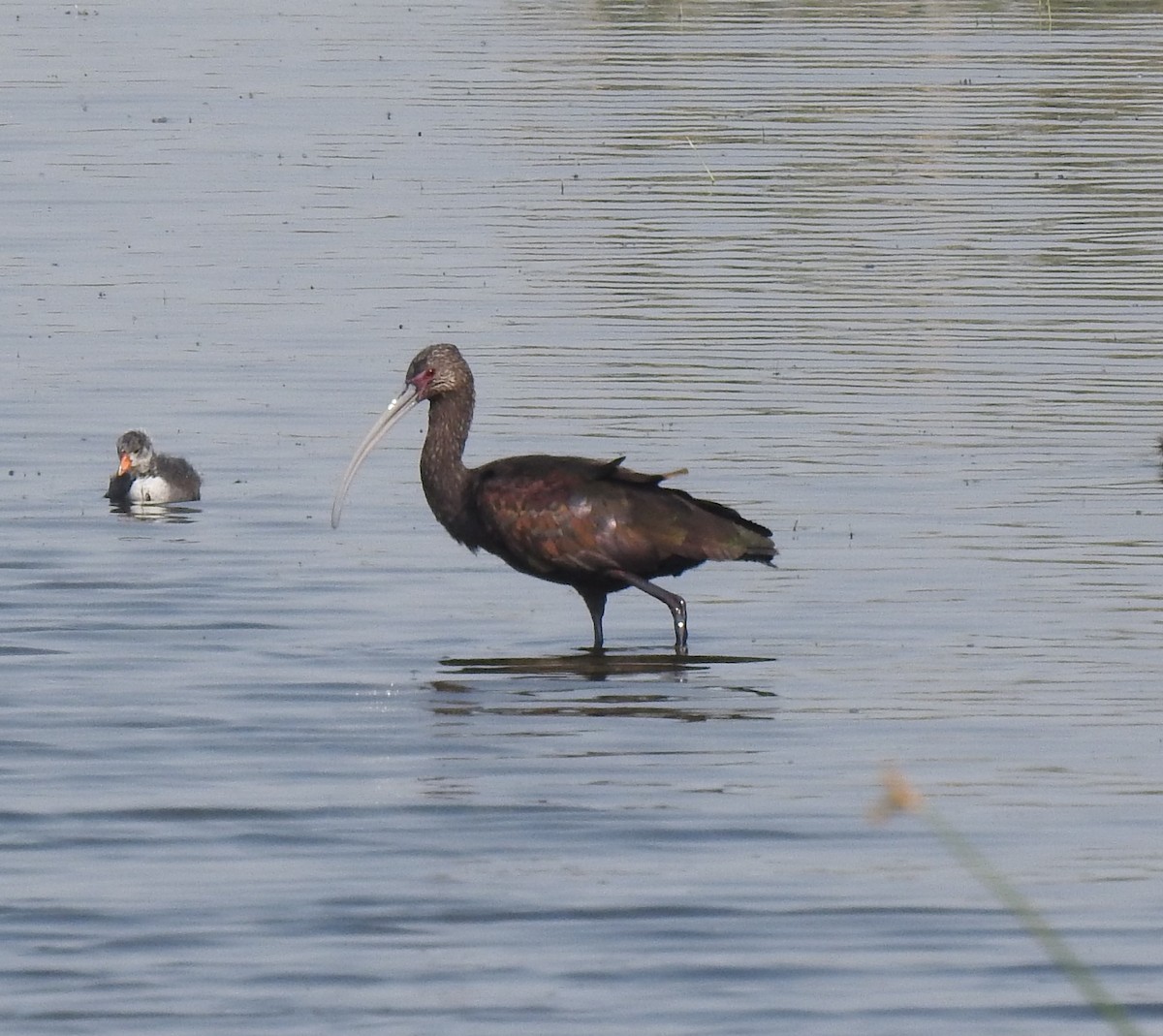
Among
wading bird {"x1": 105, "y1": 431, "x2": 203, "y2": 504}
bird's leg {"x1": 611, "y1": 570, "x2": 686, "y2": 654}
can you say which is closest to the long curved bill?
bird's leg {"x1": 611, "y1": 570, "x2": 686, "y2": 654}

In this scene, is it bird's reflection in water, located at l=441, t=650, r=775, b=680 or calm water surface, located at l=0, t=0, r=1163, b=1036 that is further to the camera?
bird's reflection in water, located at l=441, t=650, r=775, b=680

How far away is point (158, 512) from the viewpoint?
42.3 ft

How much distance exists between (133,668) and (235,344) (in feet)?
21.8

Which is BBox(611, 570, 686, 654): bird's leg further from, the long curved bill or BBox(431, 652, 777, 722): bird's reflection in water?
the long curved bill

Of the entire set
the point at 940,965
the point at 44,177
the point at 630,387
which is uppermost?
the point at 44,177

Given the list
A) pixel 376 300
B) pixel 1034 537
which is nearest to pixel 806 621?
pixel 1034 537

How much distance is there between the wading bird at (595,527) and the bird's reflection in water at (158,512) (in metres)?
2.13

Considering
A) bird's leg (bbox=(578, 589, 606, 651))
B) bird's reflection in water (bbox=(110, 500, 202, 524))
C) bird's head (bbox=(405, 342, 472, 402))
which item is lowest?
bird's leg (bbox=(578, 589, 606, 651))

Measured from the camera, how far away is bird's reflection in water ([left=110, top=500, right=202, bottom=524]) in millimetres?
12875

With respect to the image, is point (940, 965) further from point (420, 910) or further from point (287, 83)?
point (287, 83)

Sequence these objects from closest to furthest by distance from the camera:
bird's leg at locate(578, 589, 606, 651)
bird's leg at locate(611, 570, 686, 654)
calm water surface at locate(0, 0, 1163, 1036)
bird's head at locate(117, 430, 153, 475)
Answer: calm water surface at locate(0, 0, 1163, 1036), bird's leg at locate(611, 570, 686, 654), bird's leg at locate(578, 589, 606, 651), bird's head at locate(117, 430, 153, 475)

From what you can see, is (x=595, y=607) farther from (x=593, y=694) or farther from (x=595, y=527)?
(x=593, y=694)

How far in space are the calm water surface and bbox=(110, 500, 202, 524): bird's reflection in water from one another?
2.9 inches

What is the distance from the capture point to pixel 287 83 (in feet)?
101
